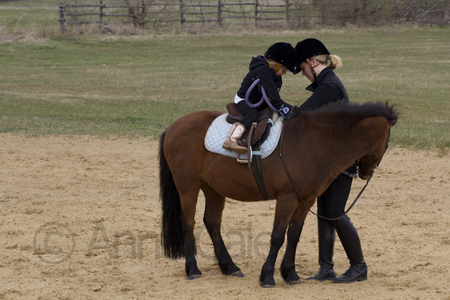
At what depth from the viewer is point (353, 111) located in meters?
4.45

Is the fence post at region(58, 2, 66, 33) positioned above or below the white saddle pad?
above

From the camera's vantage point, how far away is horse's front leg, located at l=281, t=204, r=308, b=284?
15.5 feet

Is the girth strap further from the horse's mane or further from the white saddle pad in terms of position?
the horse's mane

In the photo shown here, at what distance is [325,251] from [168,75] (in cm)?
1549

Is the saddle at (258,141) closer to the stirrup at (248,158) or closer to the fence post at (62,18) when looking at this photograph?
the stirrup at (248,158)

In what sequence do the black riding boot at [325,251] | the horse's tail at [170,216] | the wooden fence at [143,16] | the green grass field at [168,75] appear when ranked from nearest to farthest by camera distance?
the black riding boot at [325,251], the horse's tail at [170,216], the green grass field at [168,75], the wooden fence at [143,16]

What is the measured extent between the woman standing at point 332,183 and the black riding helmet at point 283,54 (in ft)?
0.41

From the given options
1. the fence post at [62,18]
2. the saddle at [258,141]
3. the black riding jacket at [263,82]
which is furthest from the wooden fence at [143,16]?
the saddle at [258,141]

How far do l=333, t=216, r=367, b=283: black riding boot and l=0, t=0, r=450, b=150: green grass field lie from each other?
5.42 metres

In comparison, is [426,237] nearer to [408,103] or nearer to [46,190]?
[46,190]

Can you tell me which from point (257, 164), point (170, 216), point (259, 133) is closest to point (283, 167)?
point (257, 164)

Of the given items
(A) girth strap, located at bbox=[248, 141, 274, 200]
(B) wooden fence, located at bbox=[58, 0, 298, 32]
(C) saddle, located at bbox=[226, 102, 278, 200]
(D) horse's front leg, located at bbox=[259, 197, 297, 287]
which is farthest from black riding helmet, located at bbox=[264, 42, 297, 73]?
(B) wooden fence, located at bbox=[58, 0, 298, 32]

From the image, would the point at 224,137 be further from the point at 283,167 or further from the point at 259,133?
the point at 283,167

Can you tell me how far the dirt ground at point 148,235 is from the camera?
4668mm
